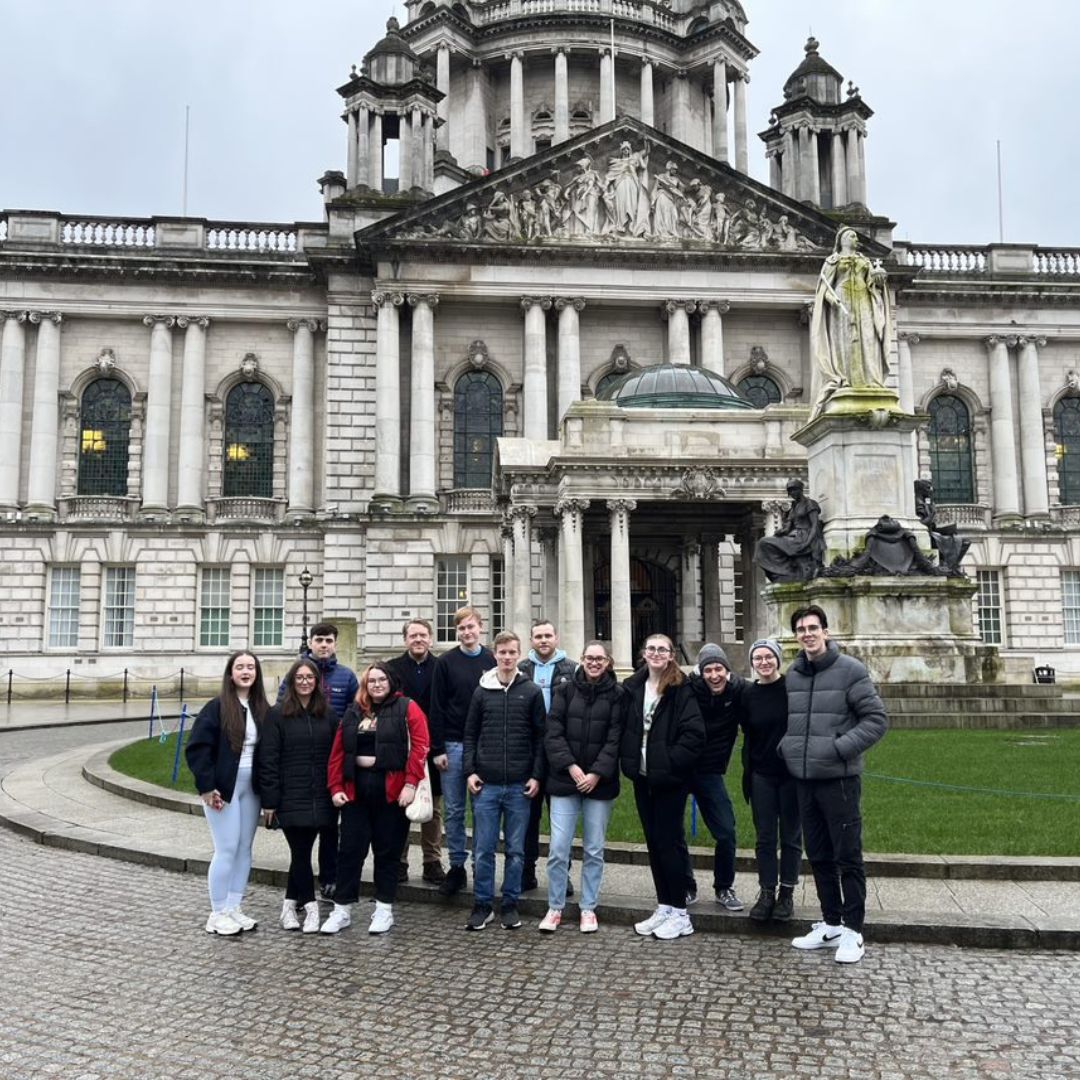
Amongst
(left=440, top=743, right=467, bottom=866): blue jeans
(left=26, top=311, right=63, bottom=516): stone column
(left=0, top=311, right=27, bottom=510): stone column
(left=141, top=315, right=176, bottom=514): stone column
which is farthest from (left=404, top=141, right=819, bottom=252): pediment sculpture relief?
(left=440, top=743, right=467, bottom=866): blue jeans

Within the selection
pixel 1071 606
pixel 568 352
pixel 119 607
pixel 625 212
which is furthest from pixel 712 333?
pixel 119 607

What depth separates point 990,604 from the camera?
141ft

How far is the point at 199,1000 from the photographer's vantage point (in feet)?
21.5

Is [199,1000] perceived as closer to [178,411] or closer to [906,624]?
→ [906,624]

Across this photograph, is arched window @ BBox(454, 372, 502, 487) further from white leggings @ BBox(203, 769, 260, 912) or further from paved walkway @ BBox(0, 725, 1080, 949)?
white leggings @ BBox(203, 769, 260, 912)

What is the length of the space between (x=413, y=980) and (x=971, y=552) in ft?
131

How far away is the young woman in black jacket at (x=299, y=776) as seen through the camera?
8.06 m

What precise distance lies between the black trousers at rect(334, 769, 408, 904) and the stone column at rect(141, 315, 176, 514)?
3485cm

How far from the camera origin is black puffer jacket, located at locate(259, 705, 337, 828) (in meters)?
8.05

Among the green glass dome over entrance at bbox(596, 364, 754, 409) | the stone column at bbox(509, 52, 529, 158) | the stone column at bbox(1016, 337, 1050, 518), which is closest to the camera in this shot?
the green glass dome over entrance at bbox(596, 364, 754, 409)

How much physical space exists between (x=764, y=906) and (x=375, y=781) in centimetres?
305

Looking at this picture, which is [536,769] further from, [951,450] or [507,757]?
[951,450]

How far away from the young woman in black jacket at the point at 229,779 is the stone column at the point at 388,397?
3034 centimetres

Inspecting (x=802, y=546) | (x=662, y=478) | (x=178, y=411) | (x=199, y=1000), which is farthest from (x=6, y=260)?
(x=199, y=1000)
